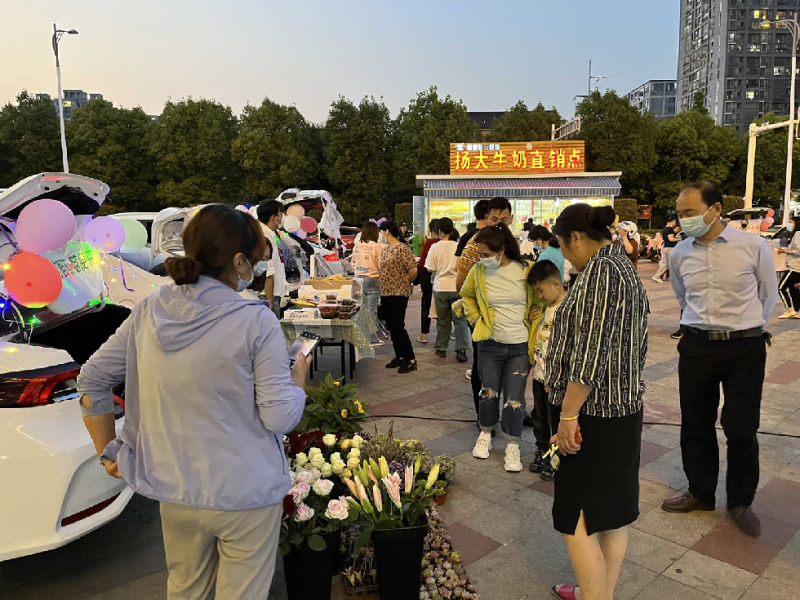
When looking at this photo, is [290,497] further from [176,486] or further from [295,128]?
[295,128]

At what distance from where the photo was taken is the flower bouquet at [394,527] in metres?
2.49

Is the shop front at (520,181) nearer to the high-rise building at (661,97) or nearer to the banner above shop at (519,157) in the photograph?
the banner above shop at (519,157)

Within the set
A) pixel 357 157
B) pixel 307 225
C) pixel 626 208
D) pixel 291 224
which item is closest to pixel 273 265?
pixel 291 224

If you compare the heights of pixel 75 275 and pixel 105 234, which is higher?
pixel 105 234

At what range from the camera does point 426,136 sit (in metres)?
33.6

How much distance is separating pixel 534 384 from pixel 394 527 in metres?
1.77

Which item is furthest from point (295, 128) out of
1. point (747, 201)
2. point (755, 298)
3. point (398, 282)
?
point (755, 298)

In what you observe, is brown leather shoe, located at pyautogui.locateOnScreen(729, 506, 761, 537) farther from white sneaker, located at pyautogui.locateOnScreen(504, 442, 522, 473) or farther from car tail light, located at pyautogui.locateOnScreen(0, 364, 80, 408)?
car tail light, located at pyautogui.locateOnScreen(0, 364, 80, 408)

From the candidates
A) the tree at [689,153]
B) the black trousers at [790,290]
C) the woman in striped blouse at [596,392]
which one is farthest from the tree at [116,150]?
the woman in striped blouse at [596,392]

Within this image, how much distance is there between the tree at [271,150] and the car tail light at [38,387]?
3145cm

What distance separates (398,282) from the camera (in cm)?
673

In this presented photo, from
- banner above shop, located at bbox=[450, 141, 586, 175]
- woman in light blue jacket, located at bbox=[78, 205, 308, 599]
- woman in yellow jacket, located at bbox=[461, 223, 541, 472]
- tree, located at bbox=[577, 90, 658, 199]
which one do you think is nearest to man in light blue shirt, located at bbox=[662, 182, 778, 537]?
woman in yellow jacket, located at bbox=[461, 223, 541, 472]

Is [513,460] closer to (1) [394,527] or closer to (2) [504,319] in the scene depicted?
(2) [504,319]

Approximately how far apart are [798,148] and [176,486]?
48307mm
